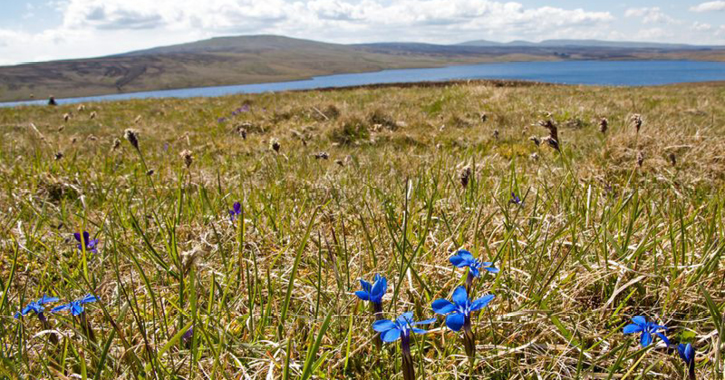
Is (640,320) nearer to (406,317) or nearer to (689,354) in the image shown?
(689,354)

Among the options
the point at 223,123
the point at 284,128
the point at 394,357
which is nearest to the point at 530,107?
the point at 284,128

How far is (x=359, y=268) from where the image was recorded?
2.41m

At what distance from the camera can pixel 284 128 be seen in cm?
948

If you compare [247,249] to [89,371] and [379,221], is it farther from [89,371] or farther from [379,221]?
[89,371]

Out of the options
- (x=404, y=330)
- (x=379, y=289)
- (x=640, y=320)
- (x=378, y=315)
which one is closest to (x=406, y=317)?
(x=404, y=330)

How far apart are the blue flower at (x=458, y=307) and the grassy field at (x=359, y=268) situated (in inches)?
9.1

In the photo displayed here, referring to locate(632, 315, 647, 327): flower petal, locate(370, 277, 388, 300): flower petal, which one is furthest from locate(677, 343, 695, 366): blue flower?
locate(370, 277, 388, 300): flower petal

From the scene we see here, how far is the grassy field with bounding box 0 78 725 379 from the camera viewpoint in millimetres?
1628

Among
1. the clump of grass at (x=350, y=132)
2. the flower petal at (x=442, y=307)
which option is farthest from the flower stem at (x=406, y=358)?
the clump of grass at (x=350, y=132)

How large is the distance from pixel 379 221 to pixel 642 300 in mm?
1701

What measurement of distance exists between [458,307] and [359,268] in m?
1.21

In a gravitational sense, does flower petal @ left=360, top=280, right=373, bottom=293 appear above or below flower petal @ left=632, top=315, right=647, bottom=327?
above

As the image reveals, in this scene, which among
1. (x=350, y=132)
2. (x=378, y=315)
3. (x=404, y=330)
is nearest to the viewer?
(x=404, y=330)

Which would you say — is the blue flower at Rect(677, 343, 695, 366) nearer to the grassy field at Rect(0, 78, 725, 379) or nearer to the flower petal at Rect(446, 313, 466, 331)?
the grassy field at Rect(0, 78, 725, 379)
